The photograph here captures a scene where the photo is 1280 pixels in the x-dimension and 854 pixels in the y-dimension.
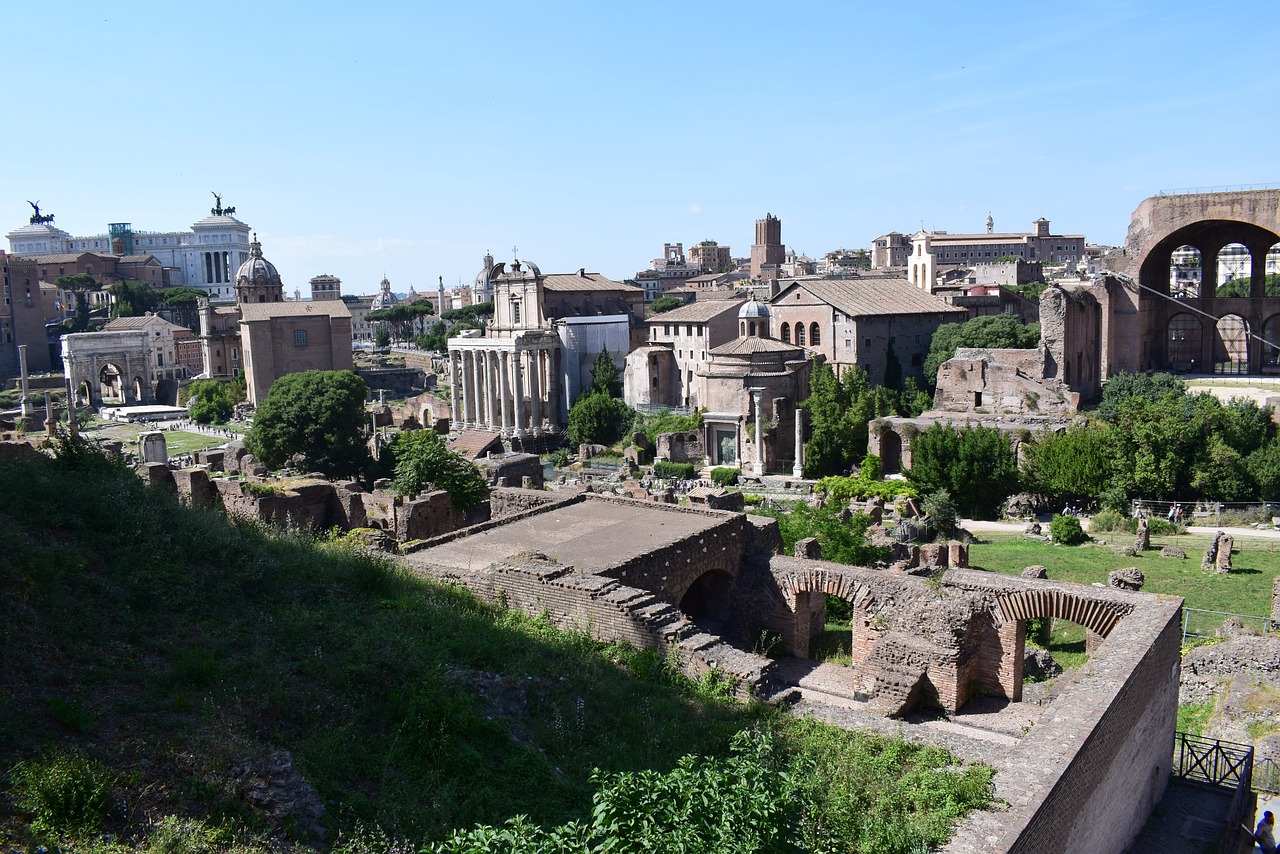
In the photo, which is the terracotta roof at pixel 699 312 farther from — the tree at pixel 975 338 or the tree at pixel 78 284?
the tree at pixel 78 284

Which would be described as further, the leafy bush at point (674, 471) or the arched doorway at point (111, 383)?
the arched doorway at point (111, 383)

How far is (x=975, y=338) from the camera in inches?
1997

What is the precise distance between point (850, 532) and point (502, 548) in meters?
9.54

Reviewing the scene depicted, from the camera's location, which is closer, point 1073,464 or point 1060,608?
point 1060,608

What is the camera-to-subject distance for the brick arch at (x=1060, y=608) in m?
14.4

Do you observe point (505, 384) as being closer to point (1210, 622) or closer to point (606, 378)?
point (606, 378)

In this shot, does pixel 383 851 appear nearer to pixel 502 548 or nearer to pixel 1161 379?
pixel 502 548

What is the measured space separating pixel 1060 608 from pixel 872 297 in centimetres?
4052

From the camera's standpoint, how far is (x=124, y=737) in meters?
7.91

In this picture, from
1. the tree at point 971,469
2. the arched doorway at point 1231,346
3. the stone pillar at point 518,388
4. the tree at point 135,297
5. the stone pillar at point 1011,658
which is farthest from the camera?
the tree at point 135,297

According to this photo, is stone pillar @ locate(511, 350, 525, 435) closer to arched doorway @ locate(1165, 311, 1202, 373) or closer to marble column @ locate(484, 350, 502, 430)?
marble column @ locate(484, 350, 502, 430)

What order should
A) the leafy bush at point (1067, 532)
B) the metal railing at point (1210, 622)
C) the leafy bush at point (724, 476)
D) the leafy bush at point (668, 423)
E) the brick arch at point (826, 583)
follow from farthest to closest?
the leafy bush at point (668, 423), the leafy bush at point (724, 476), the leafy bush at point (1067, 532), the metal railing at point (1210, 622), the brick arch at point (826, 583)

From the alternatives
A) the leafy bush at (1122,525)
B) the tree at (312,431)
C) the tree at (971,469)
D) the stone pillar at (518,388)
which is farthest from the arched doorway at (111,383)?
the leafy bush at (1122,525)

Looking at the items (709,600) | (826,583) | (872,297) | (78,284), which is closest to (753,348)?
(872,297)
